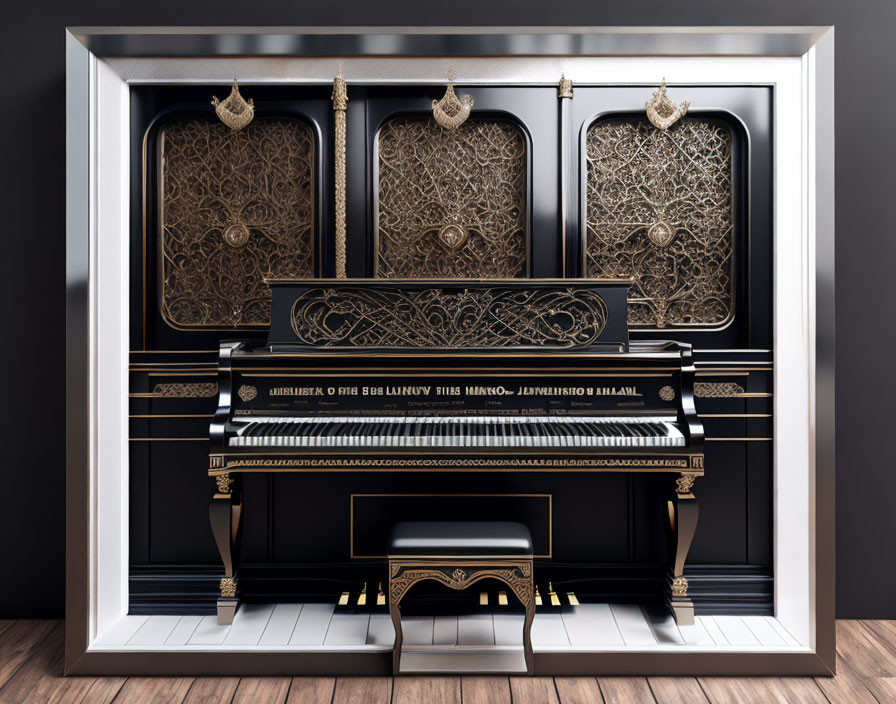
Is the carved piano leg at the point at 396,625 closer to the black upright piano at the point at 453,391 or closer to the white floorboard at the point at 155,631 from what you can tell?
the black upright piano at the point at 453,391

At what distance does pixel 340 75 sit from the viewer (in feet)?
8.57

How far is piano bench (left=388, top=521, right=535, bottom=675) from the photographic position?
2.12m

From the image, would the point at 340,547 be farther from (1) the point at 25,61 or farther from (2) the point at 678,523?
(1) the point at 25,61

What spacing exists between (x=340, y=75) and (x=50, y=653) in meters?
2.76

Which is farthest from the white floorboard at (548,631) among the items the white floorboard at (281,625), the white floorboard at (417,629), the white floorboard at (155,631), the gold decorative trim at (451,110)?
the gold decorative trim at (451,110)

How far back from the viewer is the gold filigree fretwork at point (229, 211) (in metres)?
2.69

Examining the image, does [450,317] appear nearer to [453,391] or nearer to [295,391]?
[453,391]

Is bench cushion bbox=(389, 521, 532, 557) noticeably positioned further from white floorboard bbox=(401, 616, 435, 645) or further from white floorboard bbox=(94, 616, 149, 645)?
white floorboard bbox=(94, 616, 149, 645)

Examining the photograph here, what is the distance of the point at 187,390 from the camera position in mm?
2650

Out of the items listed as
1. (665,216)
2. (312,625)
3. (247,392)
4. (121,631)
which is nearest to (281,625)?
(312,625)

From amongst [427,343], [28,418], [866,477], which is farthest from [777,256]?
[28,418]

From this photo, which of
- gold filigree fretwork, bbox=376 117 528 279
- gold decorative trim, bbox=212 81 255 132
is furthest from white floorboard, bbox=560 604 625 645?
gold decorative trim, bbox=212 81 255 132

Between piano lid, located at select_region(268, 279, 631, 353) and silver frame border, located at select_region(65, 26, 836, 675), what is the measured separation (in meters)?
0.78

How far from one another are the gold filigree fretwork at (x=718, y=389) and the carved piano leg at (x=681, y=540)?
1.57 feet
